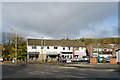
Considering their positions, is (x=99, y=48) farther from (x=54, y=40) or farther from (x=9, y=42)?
(x=9, y=42)

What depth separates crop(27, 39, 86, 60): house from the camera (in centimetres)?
6116

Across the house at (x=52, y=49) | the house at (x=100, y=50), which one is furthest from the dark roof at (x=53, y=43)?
the house at (x=100, y=50)

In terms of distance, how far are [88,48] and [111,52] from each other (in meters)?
10.0

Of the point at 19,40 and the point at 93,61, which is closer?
the point at 93,61

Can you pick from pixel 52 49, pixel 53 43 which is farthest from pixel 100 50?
pixel 52 49

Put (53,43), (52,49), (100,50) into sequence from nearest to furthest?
(52,49)
(53,43)
(100,50)

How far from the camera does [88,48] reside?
2926 inches

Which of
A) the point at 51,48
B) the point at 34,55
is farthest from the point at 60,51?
the point at 34,55

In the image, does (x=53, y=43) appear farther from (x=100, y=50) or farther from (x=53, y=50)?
(x=100, y=50)

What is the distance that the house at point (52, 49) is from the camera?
61.2m

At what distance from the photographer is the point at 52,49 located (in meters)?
63.1

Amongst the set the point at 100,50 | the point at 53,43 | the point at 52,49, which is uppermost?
the point at 53,43

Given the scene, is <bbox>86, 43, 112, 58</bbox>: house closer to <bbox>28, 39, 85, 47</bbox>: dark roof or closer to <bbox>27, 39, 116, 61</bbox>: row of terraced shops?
<bbox>27, 39, 116, 61</bbox>: row of terraced shops

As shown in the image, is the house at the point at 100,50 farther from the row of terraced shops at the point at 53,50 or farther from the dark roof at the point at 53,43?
the dark roof at the point at 53,43
